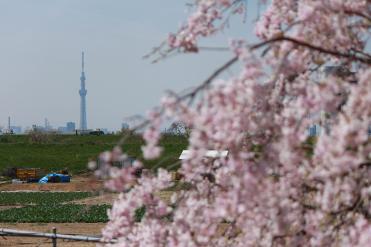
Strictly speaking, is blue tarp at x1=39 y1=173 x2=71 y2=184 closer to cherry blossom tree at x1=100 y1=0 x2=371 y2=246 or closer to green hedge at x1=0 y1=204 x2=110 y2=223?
green hedge at x1=0 y1=204 x2=110 y2=223

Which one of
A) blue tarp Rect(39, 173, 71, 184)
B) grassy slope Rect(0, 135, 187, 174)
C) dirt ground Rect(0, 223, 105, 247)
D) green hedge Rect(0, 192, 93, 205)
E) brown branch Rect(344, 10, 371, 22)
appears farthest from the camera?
grassy slope Rect(0, 135, 187, 174)

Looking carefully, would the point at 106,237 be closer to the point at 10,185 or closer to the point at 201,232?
the point at 201,232

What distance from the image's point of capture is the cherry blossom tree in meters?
3.06

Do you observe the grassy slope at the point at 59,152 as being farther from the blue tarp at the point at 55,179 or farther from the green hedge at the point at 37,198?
the green hedge at the point at 37,198

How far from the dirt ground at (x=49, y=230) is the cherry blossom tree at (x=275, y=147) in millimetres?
13111

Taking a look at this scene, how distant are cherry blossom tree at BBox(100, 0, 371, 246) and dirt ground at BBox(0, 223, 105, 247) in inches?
516

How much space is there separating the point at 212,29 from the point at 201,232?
1.46m

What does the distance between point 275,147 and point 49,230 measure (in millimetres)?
20760

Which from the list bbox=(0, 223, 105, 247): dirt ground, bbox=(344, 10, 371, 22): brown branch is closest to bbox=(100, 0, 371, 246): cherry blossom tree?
bbox=(344, 10, 371, 22): brown branch

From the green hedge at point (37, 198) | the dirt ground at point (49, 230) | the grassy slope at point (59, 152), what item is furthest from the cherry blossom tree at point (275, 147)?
the grassy slope at point (59, 152)

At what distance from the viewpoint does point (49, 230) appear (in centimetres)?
2291

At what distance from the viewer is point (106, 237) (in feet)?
15.3

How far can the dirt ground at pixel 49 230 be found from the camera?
1764 centimetres

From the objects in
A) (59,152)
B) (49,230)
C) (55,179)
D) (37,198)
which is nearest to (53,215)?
(49,230)
